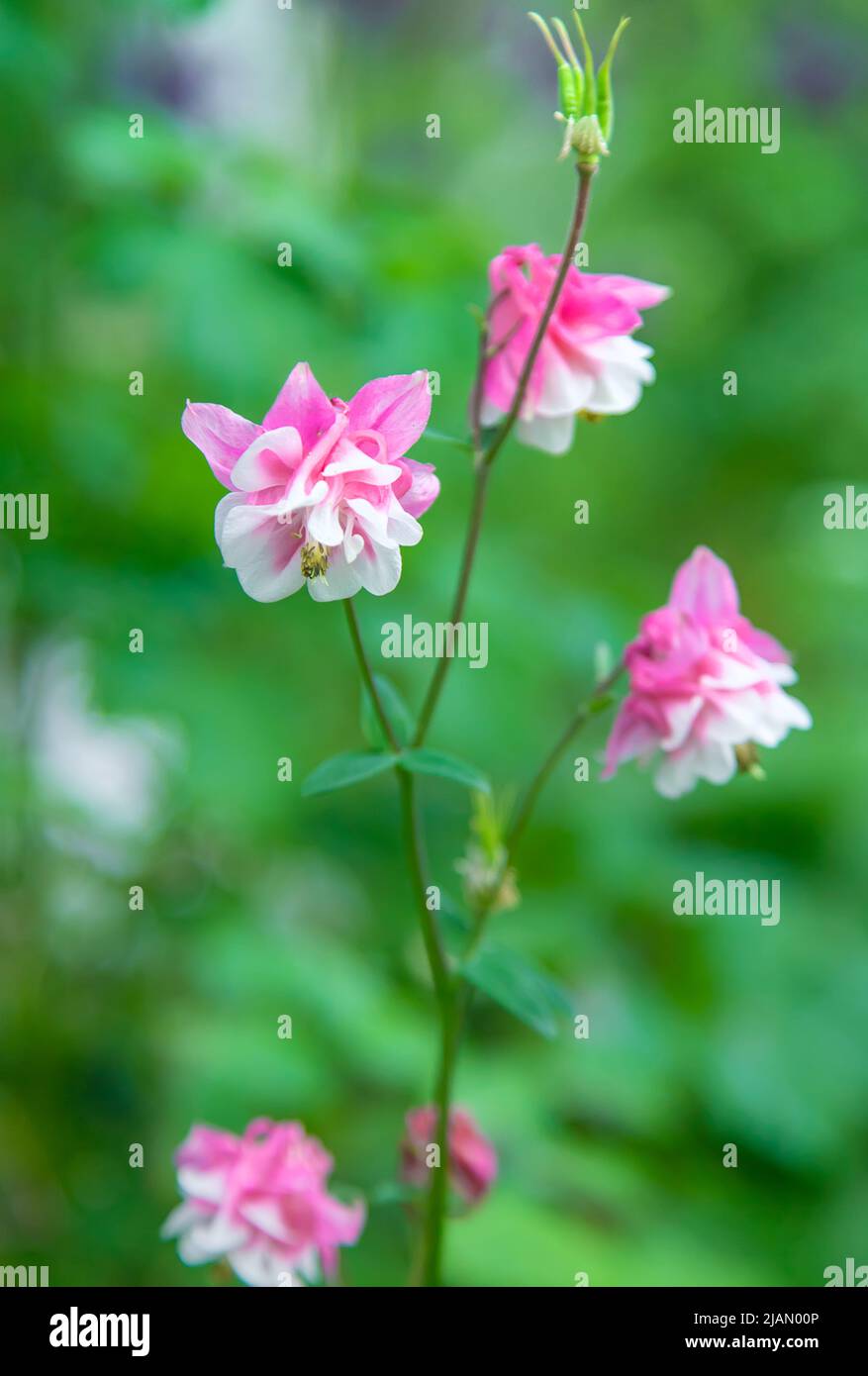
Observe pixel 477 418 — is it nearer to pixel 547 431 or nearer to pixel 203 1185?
pixel 547 431

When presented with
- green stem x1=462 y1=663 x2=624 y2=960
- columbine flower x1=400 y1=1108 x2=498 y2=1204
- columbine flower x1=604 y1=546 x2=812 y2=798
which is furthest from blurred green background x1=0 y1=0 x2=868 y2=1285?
columbine flower x1=604 y1=546 x2=812 y2=798

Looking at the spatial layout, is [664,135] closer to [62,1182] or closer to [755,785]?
[755,785]

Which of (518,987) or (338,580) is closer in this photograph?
(338,580)

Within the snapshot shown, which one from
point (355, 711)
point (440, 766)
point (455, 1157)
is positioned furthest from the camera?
point (355, 711)

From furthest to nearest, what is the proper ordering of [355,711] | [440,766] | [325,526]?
1. [355,711]
2. [440,766]
3. [325,526]

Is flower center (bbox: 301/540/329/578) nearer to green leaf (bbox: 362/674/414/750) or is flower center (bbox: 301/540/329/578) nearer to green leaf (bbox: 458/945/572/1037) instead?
green leaf (bbox: 362/674/414/750)

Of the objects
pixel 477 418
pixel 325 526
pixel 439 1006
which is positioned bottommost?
pixel 439 1006

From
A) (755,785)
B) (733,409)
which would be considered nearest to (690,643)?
(755,785)

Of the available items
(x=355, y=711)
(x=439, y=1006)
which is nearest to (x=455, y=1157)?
(x=439, y=1006)
